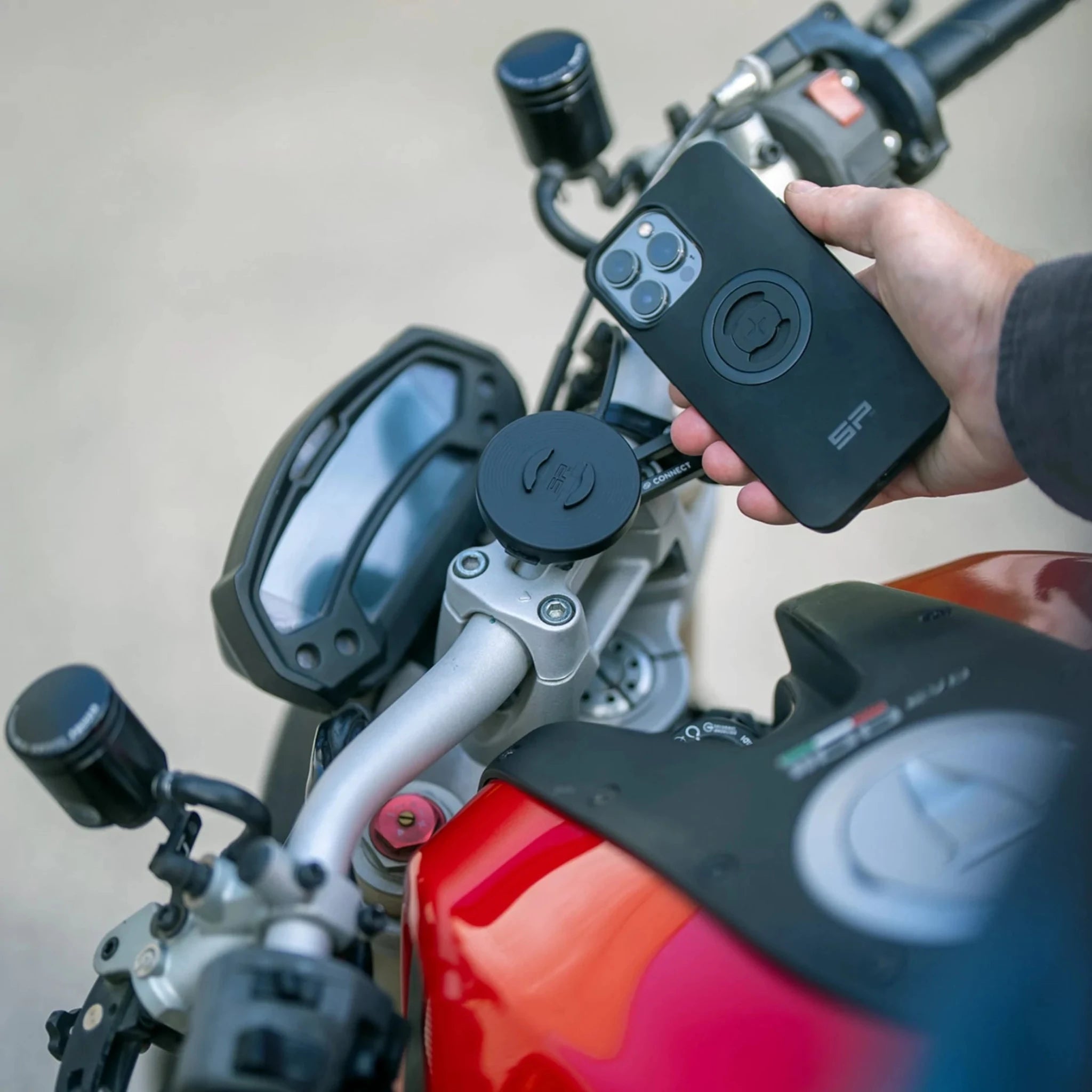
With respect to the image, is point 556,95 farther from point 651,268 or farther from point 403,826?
point 403,826

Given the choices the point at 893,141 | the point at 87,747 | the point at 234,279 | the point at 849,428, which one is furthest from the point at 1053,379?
the point at 234,279

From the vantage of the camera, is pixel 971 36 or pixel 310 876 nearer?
pixel 310 876

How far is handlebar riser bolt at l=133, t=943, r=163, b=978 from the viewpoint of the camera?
44cm

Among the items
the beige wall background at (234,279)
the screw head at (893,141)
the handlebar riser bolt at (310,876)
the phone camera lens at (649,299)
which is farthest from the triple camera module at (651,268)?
the beige wall background at (234,279)

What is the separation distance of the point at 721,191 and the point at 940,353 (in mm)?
151

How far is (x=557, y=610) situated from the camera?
540 millimetres

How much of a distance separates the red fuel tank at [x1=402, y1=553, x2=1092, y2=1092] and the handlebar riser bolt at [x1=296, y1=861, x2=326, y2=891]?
0.05 m

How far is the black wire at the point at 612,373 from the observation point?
632mm

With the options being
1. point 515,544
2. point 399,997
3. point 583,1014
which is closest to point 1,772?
point 399,997

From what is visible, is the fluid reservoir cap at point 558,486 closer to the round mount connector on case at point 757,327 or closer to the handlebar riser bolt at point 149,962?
the round mount connector on case at point 757,327

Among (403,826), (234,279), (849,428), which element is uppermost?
(849,428)

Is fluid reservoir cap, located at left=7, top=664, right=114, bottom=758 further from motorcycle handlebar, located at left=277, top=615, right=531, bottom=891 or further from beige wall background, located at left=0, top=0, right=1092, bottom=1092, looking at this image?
beige wall background, located at left=0, top=0, right=1092, bottom=1092

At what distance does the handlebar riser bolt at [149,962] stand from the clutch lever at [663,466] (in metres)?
0.31

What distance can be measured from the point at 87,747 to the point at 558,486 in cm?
24
